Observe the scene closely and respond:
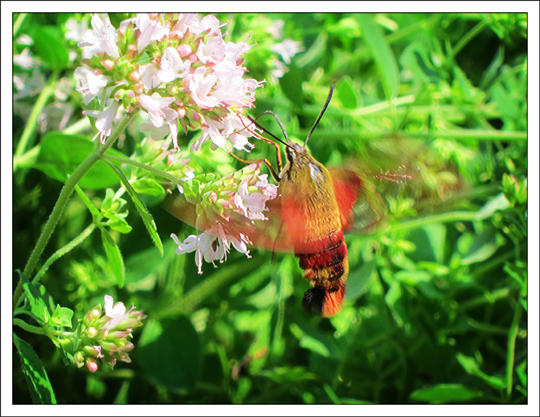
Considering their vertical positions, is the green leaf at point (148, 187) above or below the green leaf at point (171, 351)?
above

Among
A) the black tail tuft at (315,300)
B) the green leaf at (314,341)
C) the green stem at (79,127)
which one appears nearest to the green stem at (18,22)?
the green stem at (79,127)

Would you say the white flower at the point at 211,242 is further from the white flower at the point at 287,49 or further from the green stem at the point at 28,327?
the white flower at the point at 287,49

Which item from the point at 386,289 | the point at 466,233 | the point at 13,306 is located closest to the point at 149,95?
the point at 13,306

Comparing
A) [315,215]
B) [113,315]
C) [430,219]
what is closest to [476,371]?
[430,219]

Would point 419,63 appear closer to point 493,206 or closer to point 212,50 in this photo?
point 493,206

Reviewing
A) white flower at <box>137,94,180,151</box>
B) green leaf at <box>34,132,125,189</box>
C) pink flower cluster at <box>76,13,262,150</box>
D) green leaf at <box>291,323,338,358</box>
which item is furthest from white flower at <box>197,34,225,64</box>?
green leaf at <box>291,323,338,358</box>

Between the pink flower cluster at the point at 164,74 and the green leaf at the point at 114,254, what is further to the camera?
Answer: the green leaf at the point at 114,254

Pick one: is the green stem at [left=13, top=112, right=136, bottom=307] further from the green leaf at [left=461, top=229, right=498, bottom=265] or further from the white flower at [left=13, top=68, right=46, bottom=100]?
the green leaf at [left=461, top=229, right=498, bottom=265]
